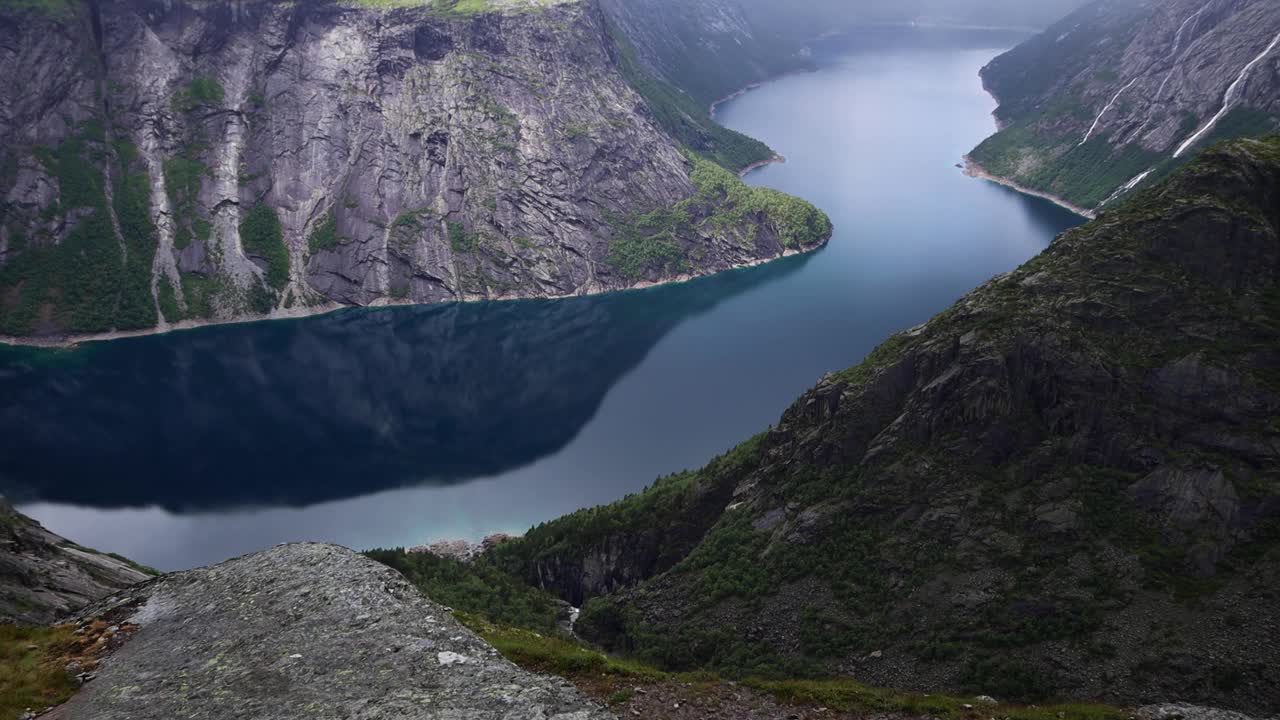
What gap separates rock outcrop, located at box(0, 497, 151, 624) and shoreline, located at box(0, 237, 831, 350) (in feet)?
391

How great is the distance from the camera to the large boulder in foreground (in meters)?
29.1

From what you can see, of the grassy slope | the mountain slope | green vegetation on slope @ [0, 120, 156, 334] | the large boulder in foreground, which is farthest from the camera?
green vegetation on slope @ [0, 120, 156, 334]

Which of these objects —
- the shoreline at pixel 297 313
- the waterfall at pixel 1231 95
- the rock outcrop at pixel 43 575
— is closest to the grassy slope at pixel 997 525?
the rock outcrop at pixel 43 575

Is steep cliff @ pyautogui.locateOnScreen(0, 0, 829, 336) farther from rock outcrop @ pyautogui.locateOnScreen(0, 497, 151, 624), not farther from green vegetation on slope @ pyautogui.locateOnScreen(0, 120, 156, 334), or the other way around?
rock outcrop @ pyautogui.locateOnScreen(0, 497, 151, 624)

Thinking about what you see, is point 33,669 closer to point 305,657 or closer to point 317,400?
point 305,657

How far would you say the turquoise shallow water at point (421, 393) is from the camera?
4058 inches

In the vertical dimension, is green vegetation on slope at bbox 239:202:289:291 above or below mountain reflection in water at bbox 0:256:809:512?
above

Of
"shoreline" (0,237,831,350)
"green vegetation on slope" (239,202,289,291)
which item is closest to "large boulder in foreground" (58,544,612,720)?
"shoreline" (0,237,831,350)

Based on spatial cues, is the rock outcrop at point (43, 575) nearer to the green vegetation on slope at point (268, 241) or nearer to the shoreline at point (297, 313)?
the shoreline at point (297, 313)

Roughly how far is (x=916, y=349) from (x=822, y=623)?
68.2ft

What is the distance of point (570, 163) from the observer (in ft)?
652

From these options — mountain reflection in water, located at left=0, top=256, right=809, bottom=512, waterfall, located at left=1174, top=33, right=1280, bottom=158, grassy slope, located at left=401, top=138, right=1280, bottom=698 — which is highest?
waterfall, located at left=1174, top=33, right=1280, bottom=158

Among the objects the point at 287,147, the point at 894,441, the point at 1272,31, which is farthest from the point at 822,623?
the point at 1272,31

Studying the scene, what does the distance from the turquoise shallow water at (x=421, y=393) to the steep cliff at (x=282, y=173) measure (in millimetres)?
9826
